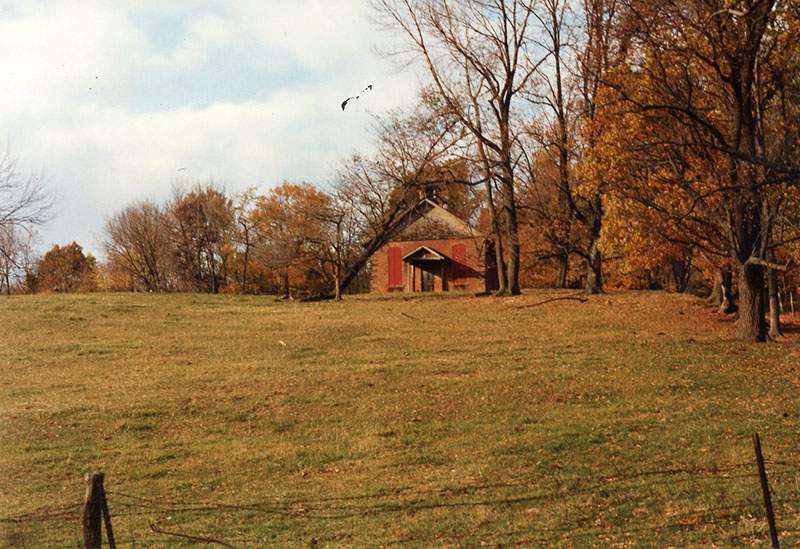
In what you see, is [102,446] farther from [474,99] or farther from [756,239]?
[474,99]

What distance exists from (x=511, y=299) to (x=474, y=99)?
31.4 feet

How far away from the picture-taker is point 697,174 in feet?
77.7

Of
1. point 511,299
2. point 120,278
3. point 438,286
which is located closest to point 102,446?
point 511,299

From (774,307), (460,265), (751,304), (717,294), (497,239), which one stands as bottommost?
(774,307)

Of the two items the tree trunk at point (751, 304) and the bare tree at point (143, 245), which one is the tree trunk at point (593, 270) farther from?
the bare tree at point (143, 245)

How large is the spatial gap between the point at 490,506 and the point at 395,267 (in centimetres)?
4448

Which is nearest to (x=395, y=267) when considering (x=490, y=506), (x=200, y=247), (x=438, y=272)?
(x=438, y=272)

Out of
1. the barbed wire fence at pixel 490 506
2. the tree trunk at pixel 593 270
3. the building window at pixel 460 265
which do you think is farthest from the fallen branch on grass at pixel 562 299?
the barbed wire fence at pixel 490 506

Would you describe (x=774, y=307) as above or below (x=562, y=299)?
below

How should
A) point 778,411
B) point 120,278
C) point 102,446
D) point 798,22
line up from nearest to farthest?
point 102,446, point 778,411, point 798,22, point 120,278

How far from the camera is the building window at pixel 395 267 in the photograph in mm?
54625

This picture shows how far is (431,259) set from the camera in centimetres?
5331

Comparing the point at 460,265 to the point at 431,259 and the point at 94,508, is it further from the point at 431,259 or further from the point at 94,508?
the point at 94,508

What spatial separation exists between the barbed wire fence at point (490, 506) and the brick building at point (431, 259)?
41.4 metres
